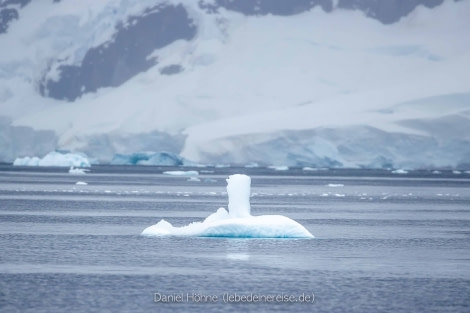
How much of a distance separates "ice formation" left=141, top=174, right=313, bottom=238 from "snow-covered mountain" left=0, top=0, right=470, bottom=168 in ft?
249

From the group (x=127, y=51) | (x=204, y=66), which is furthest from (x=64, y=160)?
(x=127, y=51)

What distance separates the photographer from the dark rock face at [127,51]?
130625mm

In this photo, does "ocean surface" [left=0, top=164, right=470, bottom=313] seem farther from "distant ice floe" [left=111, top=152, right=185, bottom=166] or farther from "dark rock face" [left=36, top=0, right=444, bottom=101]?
"dark rock face" [left=36, top=0, right=444, bottom=101]

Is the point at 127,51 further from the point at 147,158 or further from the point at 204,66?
the point at 147,158

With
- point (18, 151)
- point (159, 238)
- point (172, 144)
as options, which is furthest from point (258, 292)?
point (18, 151)

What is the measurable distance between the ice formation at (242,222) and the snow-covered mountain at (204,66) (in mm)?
75758

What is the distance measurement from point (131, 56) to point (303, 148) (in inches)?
2032

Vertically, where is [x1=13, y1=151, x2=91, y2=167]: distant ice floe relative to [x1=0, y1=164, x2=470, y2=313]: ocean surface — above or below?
above

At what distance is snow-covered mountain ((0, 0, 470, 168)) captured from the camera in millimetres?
112500

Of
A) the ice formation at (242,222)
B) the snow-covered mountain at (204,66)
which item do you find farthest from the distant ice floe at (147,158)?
the ice formation at (242,222)

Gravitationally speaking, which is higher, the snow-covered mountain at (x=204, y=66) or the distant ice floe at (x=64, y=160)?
the snow-covered mountain at (x=204, y=66)

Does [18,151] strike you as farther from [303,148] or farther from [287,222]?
[287,222]

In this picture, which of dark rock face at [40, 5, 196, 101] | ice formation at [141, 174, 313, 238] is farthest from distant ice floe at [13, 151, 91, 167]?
ice formation at [141, 174, 313, 238]

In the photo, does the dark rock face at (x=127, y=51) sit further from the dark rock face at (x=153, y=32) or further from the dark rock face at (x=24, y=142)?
the dark rock face at (x=24, y=142)
